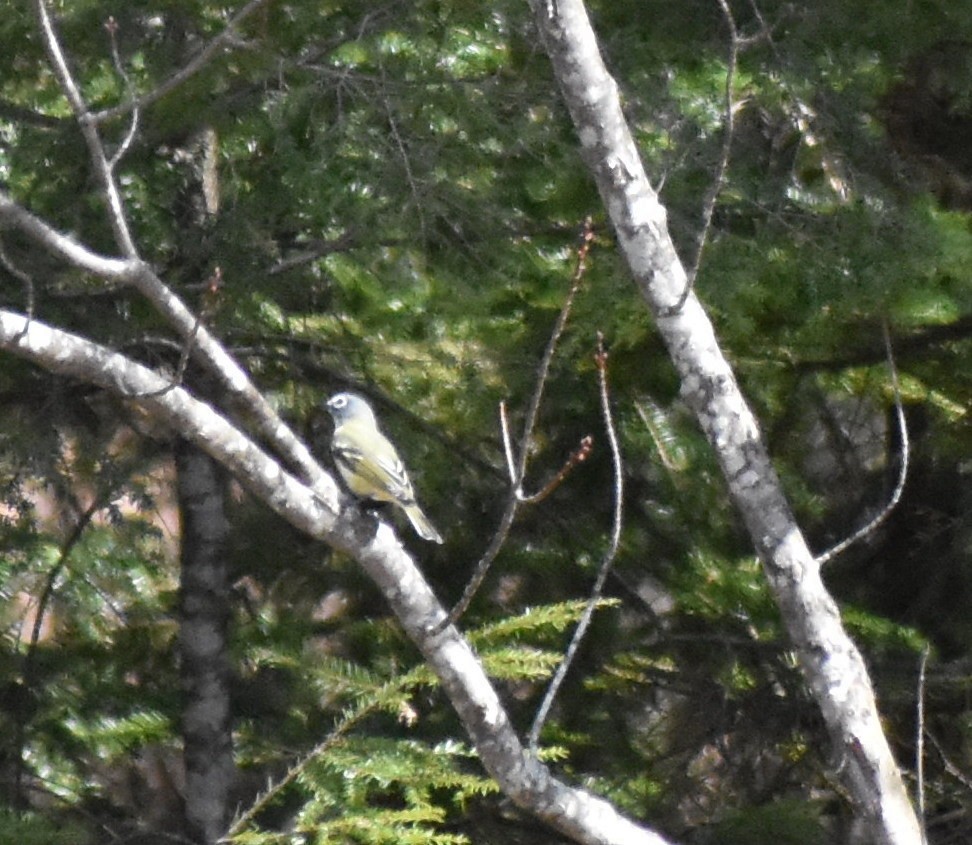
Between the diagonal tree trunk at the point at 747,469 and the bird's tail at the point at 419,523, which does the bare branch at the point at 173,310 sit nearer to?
the diagonal tree trunk at the point at 747,469

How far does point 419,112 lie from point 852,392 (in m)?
2.01

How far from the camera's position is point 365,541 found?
9.87ft

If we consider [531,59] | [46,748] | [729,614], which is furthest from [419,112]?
[46,748]

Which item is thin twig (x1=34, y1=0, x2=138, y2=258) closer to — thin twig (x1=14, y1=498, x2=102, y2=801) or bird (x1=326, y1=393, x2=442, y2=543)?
bird (x1=326, y1=393, x2=442, y2=543)

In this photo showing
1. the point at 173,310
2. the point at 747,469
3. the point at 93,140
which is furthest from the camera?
the point at 747,469

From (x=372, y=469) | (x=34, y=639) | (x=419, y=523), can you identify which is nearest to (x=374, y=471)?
(x=372, y=469)

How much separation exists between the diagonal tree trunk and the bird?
1.07 metres

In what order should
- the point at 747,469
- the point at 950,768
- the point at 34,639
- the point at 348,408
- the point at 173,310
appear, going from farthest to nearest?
the point at 34,639 → the point at 348,408 → the point at 950,768 → the point at 747,469 → the point at 173,310

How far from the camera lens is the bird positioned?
4336 mm

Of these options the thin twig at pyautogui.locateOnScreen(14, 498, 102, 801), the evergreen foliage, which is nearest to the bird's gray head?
the evergreen foliage

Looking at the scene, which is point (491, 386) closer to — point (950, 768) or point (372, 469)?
point (372, 469)

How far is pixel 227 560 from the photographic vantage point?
5617 mm

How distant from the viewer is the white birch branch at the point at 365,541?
2.70 metres

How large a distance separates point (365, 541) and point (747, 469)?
0.98m
